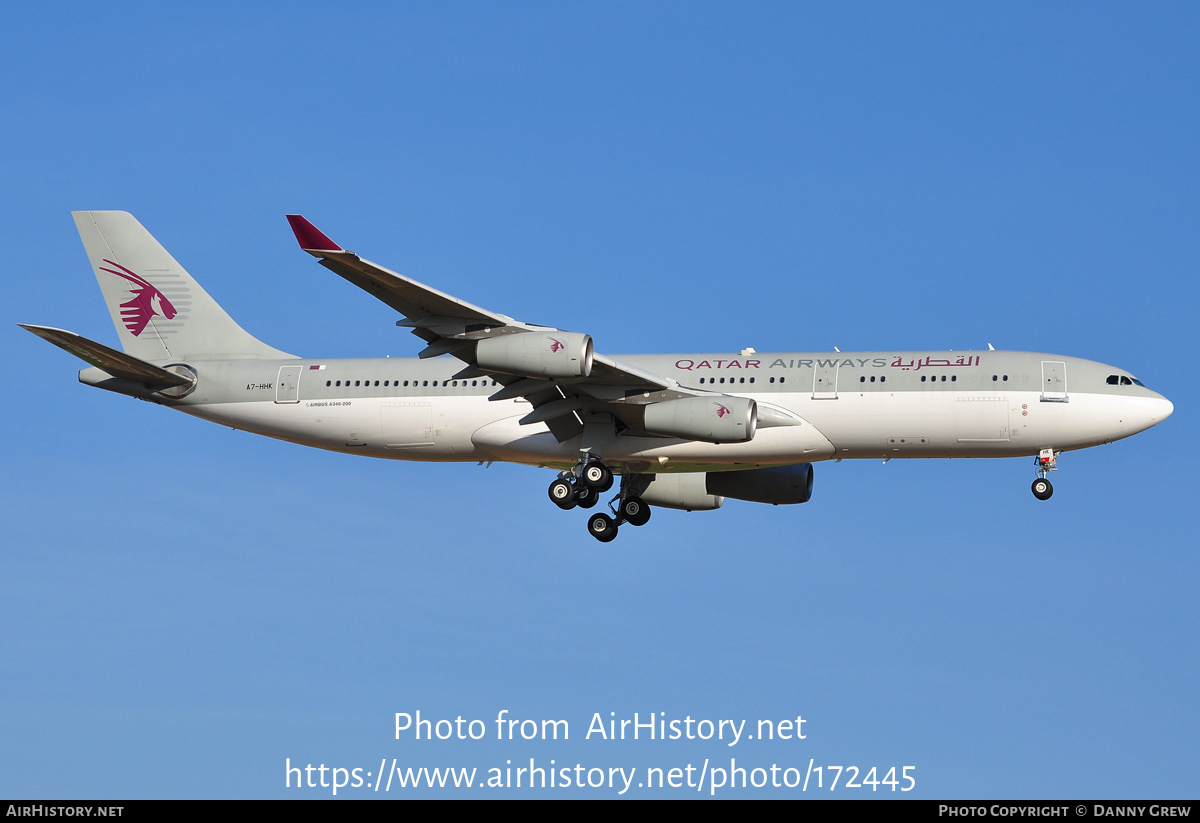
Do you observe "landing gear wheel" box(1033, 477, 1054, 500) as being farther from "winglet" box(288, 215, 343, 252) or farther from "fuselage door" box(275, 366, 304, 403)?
"fuselage door" box(275, 366, 304, 403)

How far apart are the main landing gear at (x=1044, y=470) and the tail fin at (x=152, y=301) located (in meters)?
22.7

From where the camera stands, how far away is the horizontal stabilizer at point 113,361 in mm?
38500

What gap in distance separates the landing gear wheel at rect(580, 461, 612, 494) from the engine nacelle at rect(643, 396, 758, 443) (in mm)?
2305

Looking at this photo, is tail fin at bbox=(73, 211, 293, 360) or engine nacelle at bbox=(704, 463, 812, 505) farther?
tail fin at bbox=(73, 211, 293, 360)

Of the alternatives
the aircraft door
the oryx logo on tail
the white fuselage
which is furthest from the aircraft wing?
the oryx logo on tail

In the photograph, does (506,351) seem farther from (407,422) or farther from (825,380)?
(825,380)

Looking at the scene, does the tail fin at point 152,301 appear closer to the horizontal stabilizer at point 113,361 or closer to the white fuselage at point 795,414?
the horizontal stabilizer at point 113,361

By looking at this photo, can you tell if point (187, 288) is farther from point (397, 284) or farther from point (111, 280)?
point (397, 284)

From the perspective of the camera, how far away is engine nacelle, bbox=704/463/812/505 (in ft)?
145

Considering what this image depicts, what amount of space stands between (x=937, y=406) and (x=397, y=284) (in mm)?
14738

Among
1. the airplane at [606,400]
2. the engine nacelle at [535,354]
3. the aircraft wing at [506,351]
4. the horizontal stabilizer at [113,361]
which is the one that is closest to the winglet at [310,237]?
the aircraft wing at [506,351]

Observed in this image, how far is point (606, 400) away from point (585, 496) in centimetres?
314

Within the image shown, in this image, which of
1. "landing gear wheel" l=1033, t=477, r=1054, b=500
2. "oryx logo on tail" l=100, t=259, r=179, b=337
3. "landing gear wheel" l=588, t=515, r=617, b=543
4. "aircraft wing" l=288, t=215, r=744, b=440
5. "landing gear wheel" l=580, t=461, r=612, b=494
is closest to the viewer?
"aircraft wing" l=288, t=215, r=744, b=440

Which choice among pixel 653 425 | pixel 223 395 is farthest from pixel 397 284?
pixel 223 395
